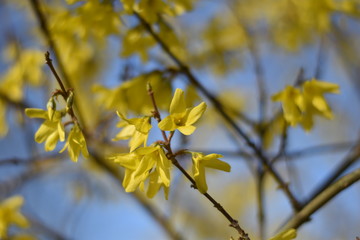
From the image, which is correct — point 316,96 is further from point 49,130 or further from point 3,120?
point 3,120

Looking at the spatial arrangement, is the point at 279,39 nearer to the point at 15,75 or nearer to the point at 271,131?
the point at 271,131

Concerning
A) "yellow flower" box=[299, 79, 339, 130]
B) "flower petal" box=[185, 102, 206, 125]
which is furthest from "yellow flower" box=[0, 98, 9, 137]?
"yellow flower" box=[299, 79, 339, 130]

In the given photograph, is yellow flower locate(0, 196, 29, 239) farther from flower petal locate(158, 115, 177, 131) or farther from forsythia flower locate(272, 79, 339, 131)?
forsythia flower locate(272, 79, 339, 131)

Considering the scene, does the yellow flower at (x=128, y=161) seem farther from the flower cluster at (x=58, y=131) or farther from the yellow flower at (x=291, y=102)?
the yellow flower at (x=291, y=102)

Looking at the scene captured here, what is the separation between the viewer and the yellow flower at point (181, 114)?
1056 mm

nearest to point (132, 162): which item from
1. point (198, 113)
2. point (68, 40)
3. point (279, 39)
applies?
point (198, 113)

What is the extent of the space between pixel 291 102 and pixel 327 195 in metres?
0.43

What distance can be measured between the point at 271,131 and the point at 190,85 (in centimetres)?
72

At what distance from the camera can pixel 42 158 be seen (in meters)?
2.40

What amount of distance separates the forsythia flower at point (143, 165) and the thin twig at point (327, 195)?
540mm

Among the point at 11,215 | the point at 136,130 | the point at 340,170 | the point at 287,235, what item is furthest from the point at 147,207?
the point at 287,235

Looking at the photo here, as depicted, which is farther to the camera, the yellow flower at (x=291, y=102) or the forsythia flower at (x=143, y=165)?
the yellow flower at (x=291, y=102)

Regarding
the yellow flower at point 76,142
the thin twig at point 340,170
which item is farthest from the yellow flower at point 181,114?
the thin twig at point 340,170

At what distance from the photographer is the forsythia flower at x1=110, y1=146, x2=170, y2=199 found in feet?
3.38
